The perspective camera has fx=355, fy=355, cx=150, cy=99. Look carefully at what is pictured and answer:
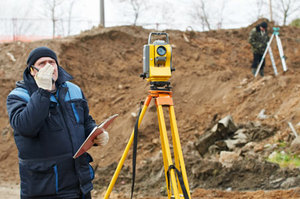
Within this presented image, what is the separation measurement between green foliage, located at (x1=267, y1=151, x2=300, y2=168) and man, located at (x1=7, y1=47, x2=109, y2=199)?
12.6ft

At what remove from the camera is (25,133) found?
219 centimetres

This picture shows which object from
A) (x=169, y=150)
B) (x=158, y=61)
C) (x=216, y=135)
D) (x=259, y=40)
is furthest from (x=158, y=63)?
(x=259, y=40)

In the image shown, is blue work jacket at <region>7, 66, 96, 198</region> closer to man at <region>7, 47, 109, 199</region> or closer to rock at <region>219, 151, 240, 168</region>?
man at <region>7, 47, 109, 199</region>

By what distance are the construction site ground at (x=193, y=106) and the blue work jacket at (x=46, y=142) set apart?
2.86 m

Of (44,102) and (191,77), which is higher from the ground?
(191,77)

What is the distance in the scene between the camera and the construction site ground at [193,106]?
213 inches

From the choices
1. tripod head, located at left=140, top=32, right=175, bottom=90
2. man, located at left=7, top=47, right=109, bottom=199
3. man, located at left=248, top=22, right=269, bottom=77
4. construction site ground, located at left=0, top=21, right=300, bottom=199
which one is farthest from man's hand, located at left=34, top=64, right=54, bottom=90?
man, located at left=248, top=22, right=269, bottom=77

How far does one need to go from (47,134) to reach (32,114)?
0.22m

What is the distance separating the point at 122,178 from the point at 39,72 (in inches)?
172

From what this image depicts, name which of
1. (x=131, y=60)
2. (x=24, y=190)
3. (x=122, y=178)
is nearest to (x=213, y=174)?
(x=122, y=178)

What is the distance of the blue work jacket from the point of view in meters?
2.19

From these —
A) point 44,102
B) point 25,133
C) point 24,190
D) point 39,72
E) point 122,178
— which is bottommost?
point 122,178

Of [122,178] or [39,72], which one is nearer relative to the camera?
[39,72]

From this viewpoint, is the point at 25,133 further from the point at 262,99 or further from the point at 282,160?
the point at 262,99
